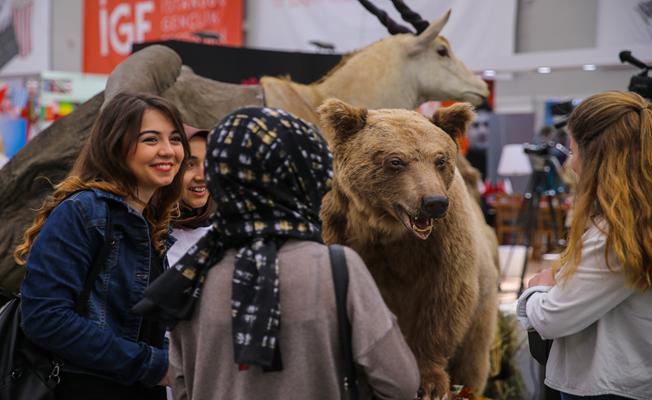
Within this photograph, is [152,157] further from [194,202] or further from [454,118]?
[454,118]

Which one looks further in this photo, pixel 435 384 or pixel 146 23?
pixel 146 23

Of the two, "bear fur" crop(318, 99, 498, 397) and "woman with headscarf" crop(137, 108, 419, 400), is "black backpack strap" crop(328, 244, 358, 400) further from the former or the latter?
"bear fur" crop(318, 99, 498, 397)

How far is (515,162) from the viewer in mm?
9250

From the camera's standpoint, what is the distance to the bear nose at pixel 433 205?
2119mm

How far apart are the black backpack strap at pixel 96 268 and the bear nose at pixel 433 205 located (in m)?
0.86

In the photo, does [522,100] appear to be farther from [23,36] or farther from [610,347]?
[610,347]

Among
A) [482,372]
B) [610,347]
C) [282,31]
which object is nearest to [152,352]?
[610,347]

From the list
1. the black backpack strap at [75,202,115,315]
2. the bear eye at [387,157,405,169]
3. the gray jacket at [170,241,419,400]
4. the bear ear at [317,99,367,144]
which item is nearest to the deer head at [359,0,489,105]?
the bear ear at [317,99,367,144]

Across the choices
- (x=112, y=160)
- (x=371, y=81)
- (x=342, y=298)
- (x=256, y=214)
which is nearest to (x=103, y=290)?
(x=112, y=160)

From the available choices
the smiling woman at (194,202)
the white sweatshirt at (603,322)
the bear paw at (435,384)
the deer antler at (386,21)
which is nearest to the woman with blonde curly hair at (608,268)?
the white sweatshirt at (603,322)

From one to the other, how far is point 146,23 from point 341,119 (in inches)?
256

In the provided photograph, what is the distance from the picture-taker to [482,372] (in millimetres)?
2848

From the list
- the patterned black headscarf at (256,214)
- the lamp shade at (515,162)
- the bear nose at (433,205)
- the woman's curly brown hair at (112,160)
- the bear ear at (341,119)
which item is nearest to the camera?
the patterned black headscarf at (256,214)

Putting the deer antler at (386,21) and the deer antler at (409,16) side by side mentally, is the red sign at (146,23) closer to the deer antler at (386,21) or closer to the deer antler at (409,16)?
the deer antler at (386,21)
